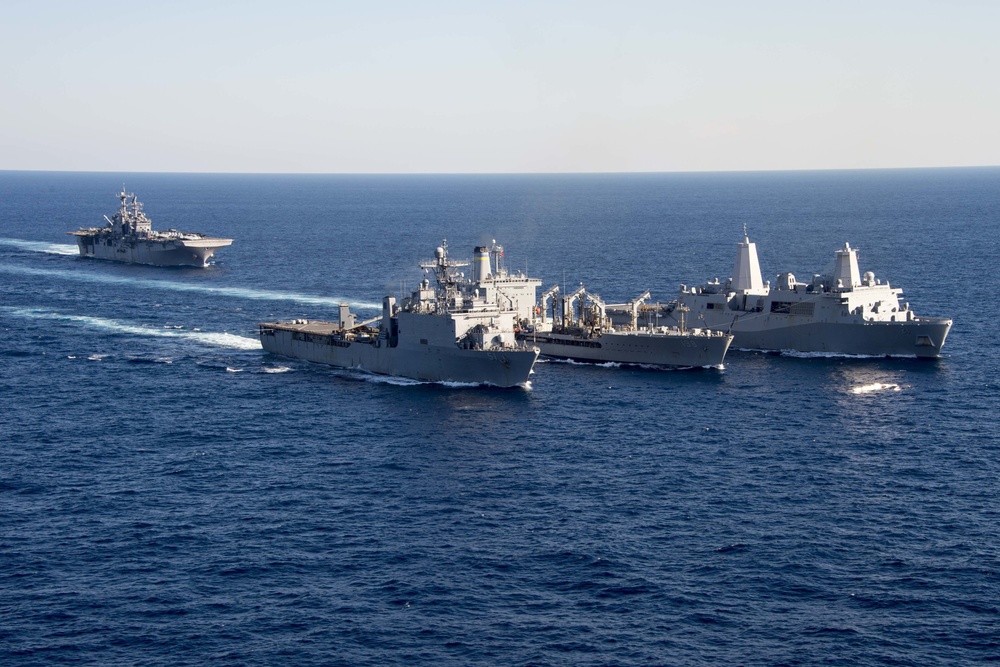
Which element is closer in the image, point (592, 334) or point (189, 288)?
point (592, 334)

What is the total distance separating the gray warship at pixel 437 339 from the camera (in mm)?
80188

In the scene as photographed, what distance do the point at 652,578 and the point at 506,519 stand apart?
371 inches

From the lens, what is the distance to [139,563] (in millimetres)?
46594

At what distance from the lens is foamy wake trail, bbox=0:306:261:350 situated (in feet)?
321

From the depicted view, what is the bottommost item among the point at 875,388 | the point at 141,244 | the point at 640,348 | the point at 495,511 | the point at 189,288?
the point at 495,511

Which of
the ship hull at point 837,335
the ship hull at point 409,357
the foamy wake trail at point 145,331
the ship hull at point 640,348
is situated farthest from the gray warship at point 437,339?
the ship hull at point 837,335

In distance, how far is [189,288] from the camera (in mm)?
131125

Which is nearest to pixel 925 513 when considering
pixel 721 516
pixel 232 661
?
pixel 721 516

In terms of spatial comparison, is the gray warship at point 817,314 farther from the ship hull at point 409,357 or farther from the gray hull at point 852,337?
the ship hull at point 409,357

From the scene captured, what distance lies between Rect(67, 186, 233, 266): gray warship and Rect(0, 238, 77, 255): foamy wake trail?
240 inches

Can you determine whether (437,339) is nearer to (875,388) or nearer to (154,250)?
(875,388)

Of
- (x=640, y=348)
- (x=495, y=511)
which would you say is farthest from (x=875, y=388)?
(x=495, y=511)

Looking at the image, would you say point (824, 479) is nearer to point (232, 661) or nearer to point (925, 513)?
point (925, 513)

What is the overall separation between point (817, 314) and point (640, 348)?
16.0 metres
